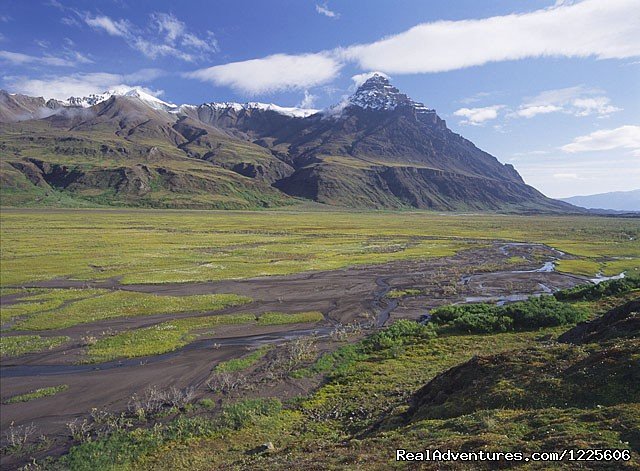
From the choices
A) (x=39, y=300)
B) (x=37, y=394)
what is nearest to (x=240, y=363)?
(x=37, y=394)

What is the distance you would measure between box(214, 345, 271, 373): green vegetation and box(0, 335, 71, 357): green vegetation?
684 inches

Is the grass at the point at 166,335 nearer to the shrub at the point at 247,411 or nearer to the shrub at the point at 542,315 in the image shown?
the shrub at the point at 247,411

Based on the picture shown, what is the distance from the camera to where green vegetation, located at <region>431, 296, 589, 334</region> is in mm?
38094

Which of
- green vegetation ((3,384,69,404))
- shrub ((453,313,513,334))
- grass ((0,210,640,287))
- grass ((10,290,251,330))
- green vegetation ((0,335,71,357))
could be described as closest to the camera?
green vegetation ((3,384,69,404))

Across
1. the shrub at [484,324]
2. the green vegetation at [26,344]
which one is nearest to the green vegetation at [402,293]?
the shrub at [484,324]

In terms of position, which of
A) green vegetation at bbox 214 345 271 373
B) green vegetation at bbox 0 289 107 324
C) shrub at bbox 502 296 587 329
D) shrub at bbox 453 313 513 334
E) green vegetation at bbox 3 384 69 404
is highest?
shrub at bbox 502 296 587 329

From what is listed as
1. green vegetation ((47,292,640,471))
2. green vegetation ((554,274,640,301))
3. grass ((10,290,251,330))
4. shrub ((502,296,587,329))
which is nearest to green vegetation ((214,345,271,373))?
green vegetation ((47,292,640,471))

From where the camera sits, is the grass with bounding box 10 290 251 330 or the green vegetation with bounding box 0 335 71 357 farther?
the grass with bounding box 10 290 251 330

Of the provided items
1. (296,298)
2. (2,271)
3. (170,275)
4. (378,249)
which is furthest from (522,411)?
(378,249)

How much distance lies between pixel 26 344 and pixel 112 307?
42.1 feet

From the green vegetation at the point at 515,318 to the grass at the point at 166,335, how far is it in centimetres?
1612

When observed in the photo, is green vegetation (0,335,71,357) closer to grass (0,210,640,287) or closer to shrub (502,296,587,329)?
grass (0,210,640,287)

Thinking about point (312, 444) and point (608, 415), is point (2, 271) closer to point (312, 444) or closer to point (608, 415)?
point (312, 444)

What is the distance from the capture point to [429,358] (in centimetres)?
3170
